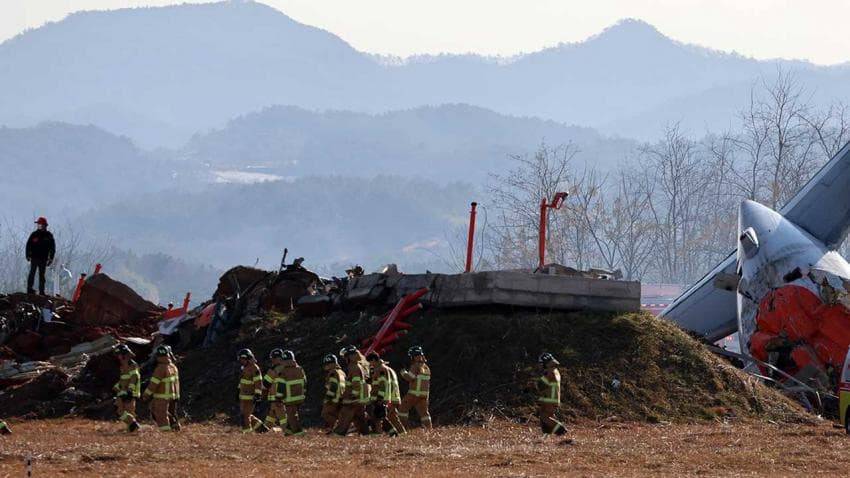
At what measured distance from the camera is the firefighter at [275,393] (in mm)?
23450

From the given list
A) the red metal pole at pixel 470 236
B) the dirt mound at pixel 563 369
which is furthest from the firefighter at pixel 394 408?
the red metal pole at pixel 470 236

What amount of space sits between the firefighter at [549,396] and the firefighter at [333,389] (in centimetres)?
347

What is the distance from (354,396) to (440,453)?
→ 12.0 feet

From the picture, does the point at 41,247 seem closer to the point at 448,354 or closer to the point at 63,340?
the point at 63,340

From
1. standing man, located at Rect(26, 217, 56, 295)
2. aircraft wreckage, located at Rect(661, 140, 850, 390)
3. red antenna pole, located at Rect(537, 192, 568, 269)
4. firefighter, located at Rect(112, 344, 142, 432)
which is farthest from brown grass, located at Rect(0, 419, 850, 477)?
standing man, located at Rect(26, 217, 56, 295)

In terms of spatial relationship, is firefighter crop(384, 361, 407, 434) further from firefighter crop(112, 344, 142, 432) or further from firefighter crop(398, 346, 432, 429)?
firefighter crop(112, 344, 142, 432)

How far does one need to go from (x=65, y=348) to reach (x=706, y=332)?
18.7m

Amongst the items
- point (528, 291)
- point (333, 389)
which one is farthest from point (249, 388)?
point (528, 291)

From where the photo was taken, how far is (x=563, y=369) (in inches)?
1083

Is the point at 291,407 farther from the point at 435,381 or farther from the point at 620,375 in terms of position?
the point at 620,375

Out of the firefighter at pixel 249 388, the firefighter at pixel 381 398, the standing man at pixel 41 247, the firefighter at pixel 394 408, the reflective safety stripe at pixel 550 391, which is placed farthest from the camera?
the standing man at pixel 41 247

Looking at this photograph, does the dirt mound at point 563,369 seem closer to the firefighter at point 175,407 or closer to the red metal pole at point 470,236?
the red metal pole at point 470,236

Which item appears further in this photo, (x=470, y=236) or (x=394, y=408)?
(x=470, y=236)

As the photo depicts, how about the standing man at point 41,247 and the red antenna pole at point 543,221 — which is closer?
the red antenna pole at point 543,221
